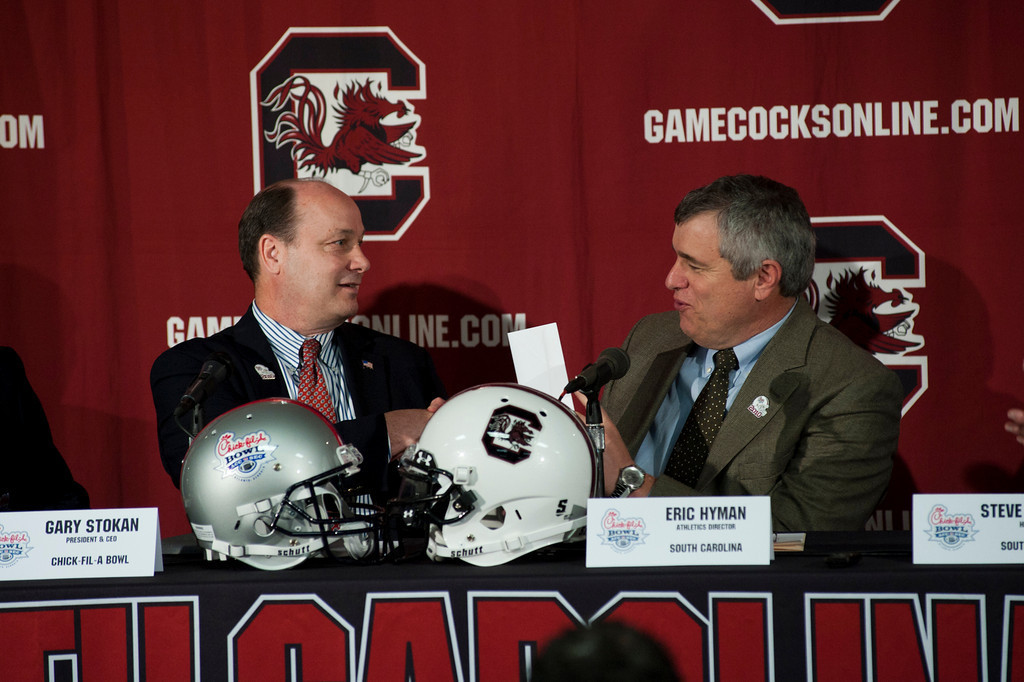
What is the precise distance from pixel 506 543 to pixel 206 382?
65 centimetres

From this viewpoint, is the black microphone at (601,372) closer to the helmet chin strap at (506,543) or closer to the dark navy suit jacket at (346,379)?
the helmet chin strap at (506,543)

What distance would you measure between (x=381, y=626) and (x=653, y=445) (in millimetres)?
1186

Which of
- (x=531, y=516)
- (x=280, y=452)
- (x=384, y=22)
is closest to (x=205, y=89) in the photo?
(x=384, y=22)

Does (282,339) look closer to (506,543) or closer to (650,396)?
(650,396)

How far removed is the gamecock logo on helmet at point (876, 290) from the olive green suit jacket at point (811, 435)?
2.08 ft

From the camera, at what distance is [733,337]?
8.04ft

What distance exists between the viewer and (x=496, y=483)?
5.49 feet

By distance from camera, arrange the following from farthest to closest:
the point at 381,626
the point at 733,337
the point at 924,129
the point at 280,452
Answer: the point at 924,129, the point at 733,337, the point at 280,452, the point at 381,626

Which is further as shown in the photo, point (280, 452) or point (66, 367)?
point (66, 367)

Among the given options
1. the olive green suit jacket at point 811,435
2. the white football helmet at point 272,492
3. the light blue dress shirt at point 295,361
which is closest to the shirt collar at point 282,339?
the light blue dress shirt at point 295,361

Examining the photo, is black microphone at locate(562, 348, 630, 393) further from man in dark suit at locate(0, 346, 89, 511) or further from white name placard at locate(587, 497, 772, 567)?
man in dark suit at locate(0, 346, 89, 511)

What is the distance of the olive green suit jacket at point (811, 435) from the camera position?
2.19 meters

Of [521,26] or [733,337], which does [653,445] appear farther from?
[521,26]

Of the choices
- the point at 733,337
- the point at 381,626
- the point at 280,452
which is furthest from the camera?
the point at 733,337
